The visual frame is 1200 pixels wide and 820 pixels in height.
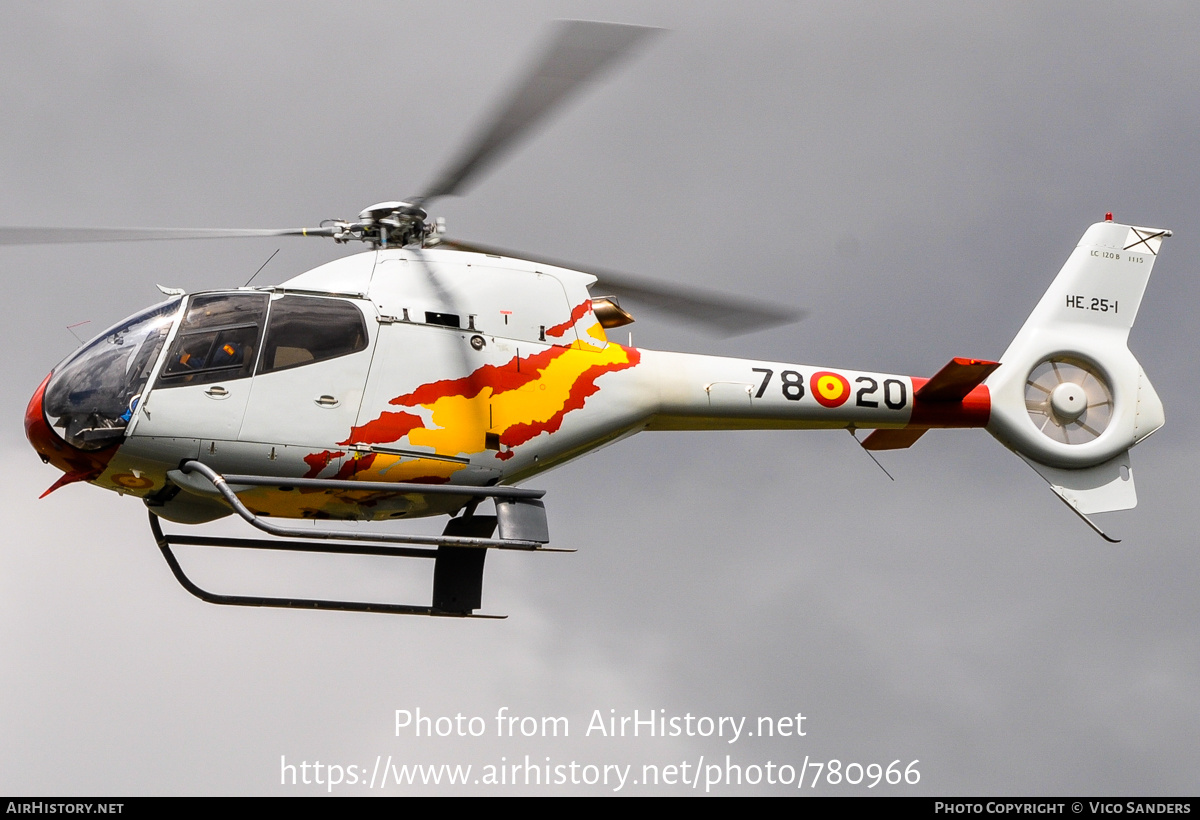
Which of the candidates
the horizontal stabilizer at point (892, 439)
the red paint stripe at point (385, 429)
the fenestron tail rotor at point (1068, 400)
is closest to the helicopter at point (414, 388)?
the red paint stripe at point (385, 429)

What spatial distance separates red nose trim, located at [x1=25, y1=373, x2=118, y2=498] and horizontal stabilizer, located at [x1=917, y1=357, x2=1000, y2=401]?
8.59 metres

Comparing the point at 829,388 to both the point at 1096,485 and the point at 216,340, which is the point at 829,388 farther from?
the point at 216,340

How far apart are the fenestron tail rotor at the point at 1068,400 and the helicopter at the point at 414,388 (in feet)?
5.41

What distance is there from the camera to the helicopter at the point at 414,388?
12445 millimetres

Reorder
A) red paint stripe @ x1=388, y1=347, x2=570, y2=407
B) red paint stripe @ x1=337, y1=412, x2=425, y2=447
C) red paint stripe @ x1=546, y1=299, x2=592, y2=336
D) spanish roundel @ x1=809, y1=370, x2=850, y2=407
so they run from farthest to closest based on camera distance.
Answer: spanish roundel @ x1=809, y1=370, x2=850, y2=407 → red paint stripe @ x1=546, y1=299, x2=592, y2=336 → red paint stripe @ x1=388, y1=347, x2=570, y2=407 → red paint stripe @ x1=337, y1=412, x2=425, y2=447

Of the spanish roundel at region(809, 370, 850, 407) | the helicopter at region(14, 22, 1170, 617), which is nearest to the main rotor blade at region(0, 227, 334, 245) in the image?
the helicopter at region(14, 22, 1170, 617)

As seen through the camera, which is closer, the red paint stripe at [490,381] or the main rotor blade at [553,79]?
the main rotor blade at [553,79]

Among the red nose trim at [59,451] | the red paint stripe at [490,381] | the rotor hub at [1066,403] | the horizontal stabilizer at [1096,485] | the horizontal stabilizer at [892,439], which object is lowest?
the horizontal stabilizer at [1096,485]

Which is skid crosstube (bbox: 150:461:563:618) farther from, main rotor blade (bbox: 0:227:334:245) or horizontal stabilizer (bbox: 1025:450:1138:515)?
horizontal stabilizer (bbox: 1025:450:1138:515)

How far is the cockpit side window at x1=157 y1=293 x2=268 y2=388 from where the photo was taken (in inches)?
496

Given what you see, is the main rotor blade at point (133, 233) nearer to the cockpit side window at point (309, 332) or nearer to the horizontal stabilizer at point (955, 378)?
the cockpit side window at point (309, 332)

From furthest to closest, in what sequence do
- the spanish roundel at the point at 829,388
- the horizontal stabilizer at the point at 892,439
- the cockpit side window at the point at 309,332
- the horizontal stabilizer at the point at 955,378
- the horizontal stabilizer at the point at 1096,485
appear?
the horizontal stabilizer at the point at 1096,485 < the horizontal stabilizer at the point at 892,439 < the horizontal stabilizer at the point at 955,378 < the spanish roundel at the point at 829,388 < the cockpit side window at the point at 309,332

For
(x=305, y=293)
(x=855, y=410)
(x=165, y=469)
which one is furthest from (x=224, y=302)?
(x=855, y=410)

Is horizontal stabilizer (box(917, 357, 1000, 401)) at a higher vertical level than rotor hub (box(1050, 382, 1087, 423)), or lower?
higher
